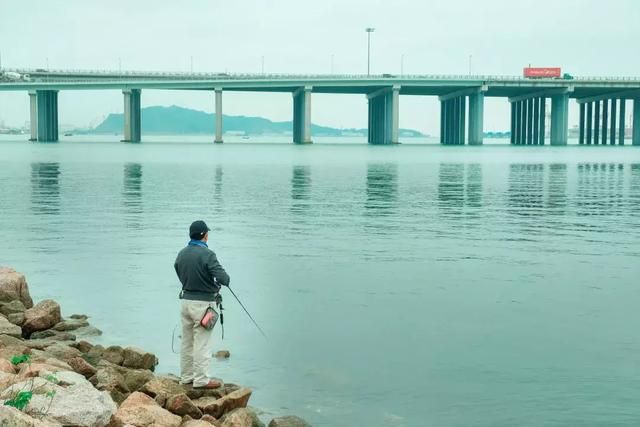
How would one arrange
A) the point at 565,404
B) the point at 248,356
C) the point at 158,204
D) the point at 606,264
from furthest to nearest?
the point at 158,204
the point at 606,264
the point at 248,356
the point at 565,404

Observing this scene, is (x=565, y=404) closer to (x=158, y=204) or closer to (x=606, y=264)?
(x=606, y=264)

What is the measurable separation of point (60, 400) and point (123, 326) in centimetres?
893

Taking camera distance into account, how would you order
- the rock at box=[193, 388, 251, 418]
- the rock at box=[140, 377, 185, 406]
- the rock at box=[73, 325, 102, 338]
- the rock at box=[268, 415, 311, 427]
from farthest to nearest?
the rock at box=[73, 325, 102, 338], the rock at box=[193, 388, 251, 418], the rock at box=[268, 415, 311, 427], the rock at box=[140, 377, 185, 406]

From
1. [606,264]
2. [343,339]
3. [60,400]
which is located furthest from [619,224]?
[60,400]

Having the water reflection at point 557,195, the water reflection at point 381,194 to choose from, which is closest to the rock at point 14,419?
the water reflection at point 381,194

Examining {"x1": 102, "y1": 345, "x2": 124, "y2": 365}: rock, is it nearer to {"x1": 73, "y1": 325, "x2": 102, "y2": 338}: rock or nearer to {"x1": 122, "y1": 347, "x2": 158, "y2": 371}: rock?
{"x1": 122, "y1": 347, "x2": 158, "y2": 371}: rock

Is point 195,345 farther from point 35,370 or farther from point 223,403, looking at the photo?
point 35,370

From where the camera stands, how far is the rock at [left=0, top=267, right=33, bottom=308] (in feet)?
62.3

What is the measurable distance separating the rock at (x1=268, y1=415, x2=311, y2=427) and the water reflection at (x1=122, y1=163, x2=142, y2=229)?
25.7 metres

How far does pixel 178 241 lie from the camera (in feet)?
107

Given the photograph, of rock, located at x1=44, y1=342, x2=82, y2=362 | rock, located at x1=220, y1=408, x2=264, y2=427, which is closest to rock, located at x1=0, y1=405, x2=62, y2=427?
rock, located at x1=220, y1=408, x2=264, y2=427

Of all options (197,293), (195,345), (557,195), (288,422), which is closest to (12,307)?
(195,345)

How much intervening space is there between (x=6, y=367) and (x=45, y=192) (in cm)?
4792

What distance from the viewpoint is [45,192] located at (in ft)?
192
